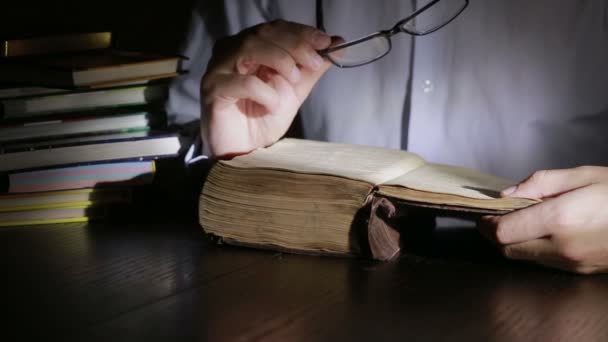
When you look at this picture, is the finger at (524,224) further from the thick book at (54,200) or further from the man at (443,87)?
the thick book at (54,200)

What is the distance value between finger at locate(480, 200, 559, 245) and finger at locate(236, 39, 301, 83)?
458 mm

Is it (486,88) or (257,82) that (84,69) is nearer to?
(257,82)

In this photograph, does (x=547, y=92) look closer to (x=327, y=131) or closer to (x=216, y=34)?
(x=327, y=131)

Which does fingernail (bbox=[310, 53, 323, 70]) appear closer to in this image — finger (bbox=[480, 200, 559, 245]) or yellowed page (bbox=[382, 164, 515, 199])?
yellowed page (bbox=[382, 164, 515, 199])

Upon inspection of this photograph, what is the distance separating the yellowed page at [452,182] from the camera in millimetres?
875

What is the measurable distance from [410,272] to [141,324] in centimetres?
34

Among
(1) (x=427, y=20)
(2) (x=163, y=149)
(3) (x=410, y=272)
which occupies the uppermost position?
(1) (x=427, y=20)

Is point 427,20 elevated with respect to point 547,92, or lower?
elevated

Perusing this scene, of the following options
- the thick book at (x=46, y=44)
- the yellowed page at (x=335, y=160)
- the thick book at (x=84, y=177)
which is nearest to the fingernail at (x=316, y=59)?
the yellowed page at (x=335, y=160)

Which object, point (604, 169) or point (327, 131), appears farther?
point (327, 131)

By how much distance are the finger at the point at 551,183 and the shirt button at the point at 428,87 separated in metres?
0.59

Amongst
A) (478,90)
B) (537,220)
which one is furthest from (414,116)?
(537,220)

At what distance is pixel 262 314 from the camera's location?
2.45 ft

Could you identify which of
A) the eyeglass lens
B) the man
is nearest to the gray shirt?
the man
